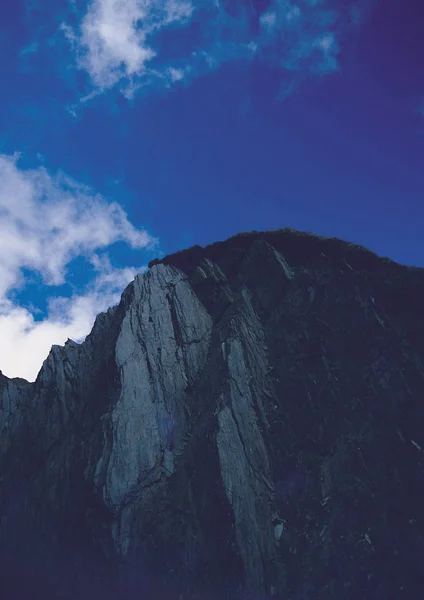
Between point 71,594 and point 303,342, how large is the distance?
72.2 ft

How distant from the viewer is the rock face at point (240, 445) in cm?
2803

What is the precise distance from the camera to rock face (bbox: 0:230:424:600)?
92.0 ft

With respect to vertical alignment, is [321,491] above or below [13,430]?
below

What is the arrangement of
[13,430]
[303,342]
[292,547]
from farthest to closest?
1. [13,430]
2. [303,342]
3. [292,547]

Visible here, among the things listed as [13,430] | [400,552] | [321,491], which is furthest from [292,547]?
[13,430]

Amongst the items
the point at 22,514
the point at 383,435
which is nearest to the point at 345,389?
the point at 383,435

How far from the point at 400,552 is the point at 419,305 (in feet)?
49.3

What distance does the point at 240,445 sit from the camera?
103 ft

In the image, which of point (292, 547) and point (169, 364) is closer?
point (292, 547)

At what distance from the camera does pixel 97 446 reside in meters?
33.2

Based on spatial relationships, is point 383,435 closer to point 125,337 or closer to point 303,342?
point 303,342

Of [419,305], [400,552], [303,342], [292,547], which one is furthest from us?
[303,342]

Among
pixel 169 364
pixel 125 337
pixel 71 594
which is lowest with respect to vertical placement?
pixel 71 594

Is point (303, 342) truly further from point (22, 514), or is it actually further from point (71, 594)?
point (22, 514)
